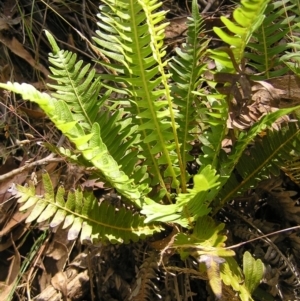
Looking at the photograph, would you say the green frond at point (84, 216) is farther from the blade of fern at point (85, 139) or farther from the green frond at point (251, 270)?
the green frond at point (251, 270)

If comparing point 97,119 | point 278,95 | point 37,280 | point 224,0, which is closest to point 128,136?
point 97,119

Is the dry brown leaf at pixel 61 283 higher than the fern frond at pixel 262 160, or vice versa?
the fern frond at pixel 262 160

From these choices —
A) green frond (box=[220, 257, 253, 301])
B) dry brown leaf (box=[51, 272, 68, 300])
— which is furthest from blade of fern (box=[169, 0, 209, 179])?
dry brown leaf (box=[51, 272, 68, 300])

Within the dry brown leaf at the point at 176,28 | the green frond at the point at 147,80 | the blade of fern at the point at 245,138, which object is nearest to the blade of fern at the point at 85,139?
the green frond at the point at 147,80

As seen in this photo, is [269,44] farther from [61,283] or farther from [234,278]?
[61,283]

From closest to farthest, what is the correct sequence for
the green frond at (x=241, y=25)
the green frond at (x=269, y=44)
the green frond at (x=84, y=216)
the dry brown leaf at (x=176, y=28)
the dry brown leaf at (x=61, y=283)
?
the green frond at (x=241, y=25) → the green frond at (x=84, y=216) → the green frond at (x=269, y=44) → the dry brown leaf at (x=61, y=283) → the dry brown leaf at (x=176, y=28)

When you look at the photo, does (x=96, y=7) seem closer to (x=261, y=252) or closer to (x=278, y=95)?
(x=278, y=95)

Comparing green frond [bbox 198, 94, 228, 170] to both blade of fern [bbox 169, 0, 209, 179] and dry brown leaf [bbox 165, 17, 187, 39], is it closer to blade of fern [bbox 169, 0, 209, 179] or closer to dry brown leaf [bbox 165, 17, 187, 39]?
blade of fern [bbox 169, 0, 209, 179]

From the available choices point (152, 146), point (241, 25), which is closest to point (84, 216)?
point (152, 146)
